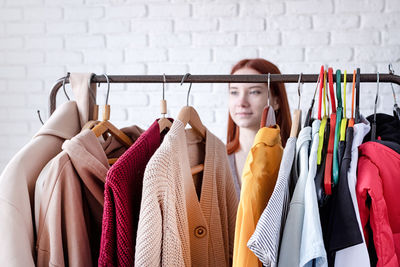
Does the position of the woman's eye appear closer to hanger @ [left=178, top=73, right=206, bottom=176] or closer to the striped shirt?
hanger @ [left=178, top=73, right=206, bottom=176]

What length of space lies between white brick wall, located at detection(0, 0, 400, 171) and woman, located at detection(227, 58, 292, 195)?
201mm

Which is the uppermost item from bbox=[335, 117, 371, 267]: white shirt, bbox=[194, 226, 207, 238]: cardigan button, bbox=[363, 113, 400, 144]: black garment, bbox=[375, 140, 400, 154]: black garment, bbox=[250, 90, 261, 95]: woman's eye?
bbox=[250, 90, 261, 95]: woman's eye

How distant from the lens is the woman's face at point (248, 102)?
6.24 ft

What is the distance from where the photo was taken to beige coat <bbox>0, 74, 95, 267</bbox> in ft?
2.40

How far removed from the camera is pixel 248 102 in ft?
6.31

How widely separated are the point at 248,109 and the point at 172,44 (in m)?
0.64

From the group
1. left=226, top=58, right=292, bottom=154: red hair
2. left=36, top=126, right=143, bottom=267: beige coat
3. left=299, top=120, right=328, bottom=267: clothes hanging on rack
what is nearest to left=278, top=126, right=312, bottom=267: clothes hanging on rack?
left=299, top=120, right=328, bottom=267: clothes hanging on rack

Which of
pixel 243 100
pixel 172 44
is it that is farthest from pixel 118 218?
pixel 172 44

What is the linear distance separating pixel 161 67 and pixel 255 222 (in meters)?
1.68

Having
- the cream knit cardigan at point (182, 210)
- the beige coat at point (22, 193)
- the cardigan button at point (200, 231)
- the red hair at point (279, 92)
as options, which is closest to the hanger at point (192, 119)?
the cream knit cardigan at point (182, 210)

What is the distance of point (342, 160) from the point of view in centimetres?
80

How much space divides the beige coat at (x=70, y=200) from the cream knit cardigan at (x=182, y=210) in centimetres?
16

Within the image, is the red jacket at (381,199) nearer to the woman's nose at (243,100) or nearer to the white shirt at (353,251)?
the white shirt at (353,251)

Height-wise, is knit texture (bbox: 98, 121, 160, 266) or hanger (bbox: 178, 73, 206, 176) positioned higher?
hanger (bbox: 178, 73, 206, 176)
